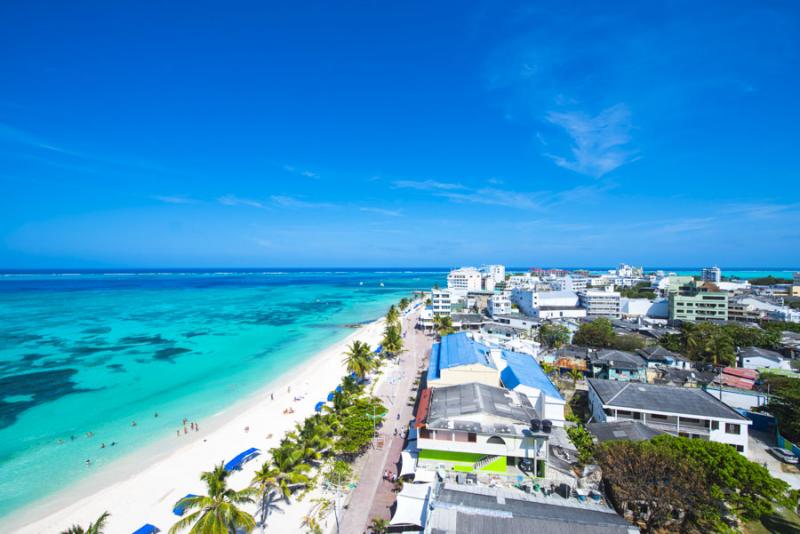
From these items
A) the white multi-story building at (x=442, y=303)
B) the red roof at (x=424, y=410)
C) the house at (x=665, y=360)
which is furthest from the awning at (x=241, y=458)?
the white multi-story building at (x=442, y=303)

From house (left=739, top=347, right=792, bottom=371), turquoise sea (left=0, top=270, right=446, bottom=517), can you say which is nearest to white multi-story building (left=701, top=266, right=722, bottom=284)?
house (left=739, top=347, right=792, bottom=371)

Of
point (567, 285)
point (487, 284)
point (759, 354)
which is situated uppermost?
point (567, 285)

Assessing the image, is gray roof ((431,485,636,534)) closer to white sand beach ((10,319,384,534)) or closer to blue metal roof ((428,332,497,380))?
white sand beach ((10,319,384,534))

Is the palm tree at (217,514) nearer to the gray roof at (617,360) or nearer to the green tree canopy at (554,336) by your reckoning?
the gray roof at (617,360)

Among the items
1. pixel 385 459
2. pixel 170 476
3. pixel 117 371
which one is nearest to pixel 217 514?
pixel 385 459

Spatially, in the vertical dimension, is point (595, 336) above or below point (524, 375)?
below

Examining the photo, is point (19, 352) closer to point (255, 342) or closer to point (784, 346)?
point (255, 342)

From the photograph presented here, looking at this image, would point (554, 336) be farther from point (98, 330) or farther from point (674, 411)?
point (98, 330)
